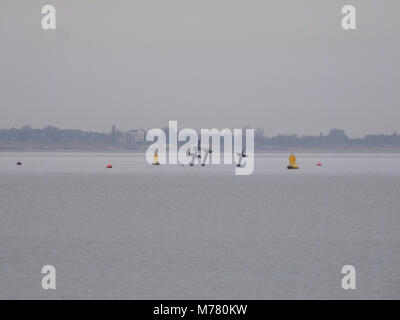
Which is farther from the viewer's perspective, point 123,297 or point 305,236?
point 305,236

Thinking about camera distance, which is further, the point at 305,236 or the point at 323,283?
the point at 305,236

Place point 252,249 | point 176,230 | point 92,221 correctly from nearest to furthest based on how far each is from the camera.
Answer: point 252,249 → point 176,230 → point 92,221

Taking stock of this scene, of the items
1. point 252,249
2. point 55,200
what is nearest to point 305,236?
A: point 252,249

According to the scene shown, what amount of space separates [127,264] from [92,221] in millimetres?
13609

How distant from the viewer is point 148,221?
3559 cm

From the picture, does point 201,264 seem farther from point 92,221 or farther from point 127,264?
point 92,221

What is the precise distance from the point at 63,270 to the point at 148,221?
590 inches

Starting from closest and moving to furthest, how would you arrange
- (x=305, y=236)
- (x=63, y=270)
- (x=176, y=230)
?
(x=63, y=270) < (x=305, y=236) < (x=176, y=230)

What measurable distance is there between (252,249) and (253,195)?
3111 cm

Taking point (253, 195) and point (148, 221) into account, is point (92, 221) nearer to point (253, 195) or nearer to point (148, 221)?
point (148, 221)

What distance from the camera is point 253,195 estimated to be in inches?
2216

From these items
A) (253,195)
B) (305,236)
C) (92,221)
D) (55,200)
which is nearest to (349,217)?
(305,236)

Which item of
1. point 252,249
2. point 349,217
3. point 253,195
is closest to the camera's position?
point 252,249
